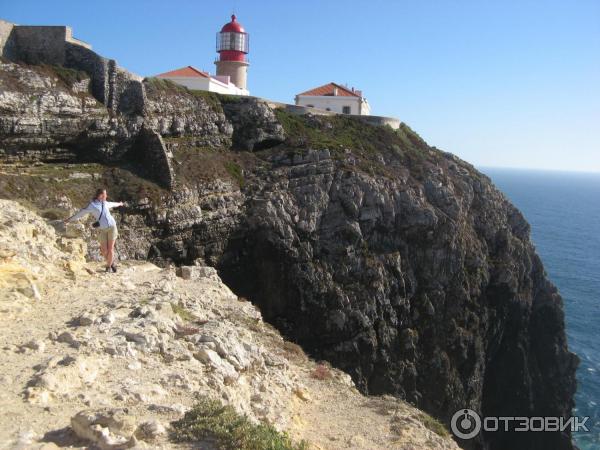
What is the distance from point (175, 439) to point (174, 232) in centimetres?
2003

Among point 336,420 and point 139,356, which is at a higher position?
point 139,356

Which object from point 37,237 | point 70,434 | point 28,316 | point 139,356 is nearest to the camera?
point 70,434

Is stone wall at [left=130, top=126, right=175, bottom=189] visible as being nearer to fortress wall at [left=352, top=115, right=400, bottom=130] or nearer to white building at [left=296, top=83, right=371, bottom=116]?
fortress wall at [left=352, top=115, right=400, bottom=130]

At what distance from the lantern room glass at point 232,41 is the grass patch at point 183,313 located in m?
37.2

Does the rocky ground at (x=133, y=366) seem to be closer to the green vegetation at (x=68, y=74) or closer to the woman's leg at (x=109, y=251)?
the woman's leg at (x=109, y=251)

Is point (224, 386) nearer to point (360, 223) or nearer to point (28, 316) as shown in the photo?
point (28, 316)

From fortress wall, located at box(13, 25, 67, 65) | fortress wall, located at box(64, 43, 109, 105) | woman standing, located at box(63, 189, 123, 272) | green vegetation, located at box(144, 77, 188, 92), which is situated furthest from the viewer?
green vegetation, located at box(144, 77, 188, 92)

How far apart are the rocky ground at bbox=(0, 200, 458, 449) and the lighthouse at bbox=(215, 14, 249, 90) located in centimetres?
3366

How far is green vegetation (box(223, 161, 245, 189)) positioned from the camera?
31.7 m

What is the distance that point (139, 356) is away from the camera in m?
9.50

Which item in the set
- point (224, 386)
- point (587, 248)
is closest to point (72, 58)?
point (224, 386)

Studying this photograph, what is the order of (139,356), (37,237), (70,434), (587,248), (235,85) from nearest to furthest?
(70,434), (139,356), (37,237), (235,85), (587,248)

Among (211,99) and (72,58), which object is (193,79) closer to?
(211,99)
